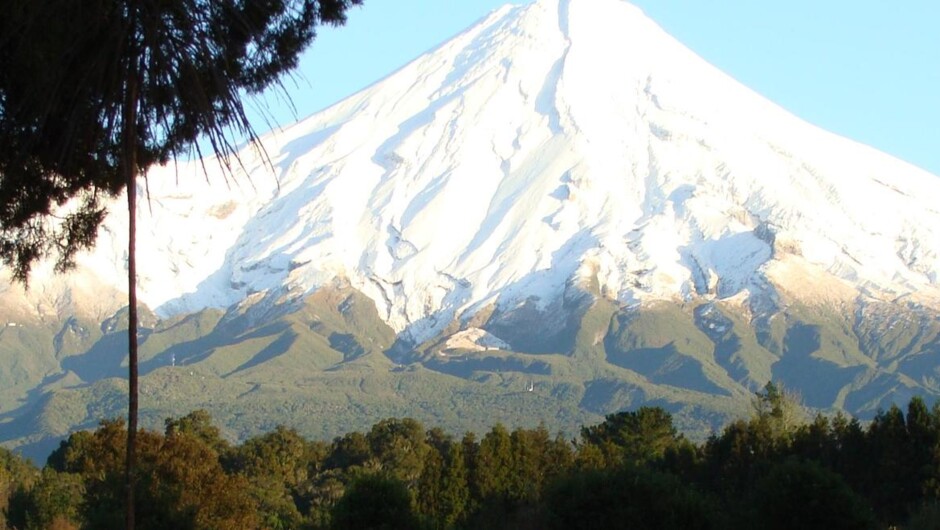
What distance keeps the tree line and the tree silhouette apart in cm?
1316

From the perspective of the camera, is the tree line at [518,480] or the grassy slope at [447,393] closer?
the tree line at [518,480]

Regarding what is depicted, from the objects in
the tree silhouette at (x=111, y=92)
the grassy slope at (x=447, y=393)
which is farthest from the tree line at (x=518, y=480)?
the grassy slope at (x=447, y=393)

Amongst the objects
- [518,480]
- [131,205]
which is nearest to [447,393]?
[518,480]

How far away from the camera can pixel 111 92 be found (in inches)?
631

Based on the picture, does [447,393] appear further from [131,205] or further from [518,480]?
[131,205]

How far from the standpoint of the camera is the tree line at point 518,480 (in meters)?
29.4

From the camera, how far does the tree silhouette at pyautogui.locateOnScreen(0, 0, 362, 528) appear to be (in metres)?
15.8

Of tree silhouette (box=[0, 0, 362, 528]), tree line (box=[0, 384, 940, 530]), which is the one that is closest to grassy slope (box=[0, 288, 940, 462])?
tree line (box=[0, 384, 940, 530])

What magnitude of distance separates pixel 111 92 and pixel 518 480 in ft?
115

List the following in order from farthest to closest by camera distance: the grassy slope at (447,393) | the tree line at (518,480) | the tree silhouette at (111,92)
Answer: the grassy slope at (447,393) → the tree line at (518,480) → the tree silhouette at (111,92)

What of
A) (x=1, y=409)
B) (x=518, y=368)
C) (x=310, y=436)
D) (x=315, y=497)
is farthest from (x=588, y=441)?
(x=1, y=409)

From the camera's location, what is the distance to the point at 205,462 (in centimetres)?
4225

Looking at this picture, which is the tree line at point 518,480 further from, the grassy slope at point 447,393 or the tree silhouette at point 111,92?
the grassy slope at point 447,393

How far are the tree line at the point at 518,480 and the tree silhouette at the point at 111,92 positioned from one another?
518 inches
